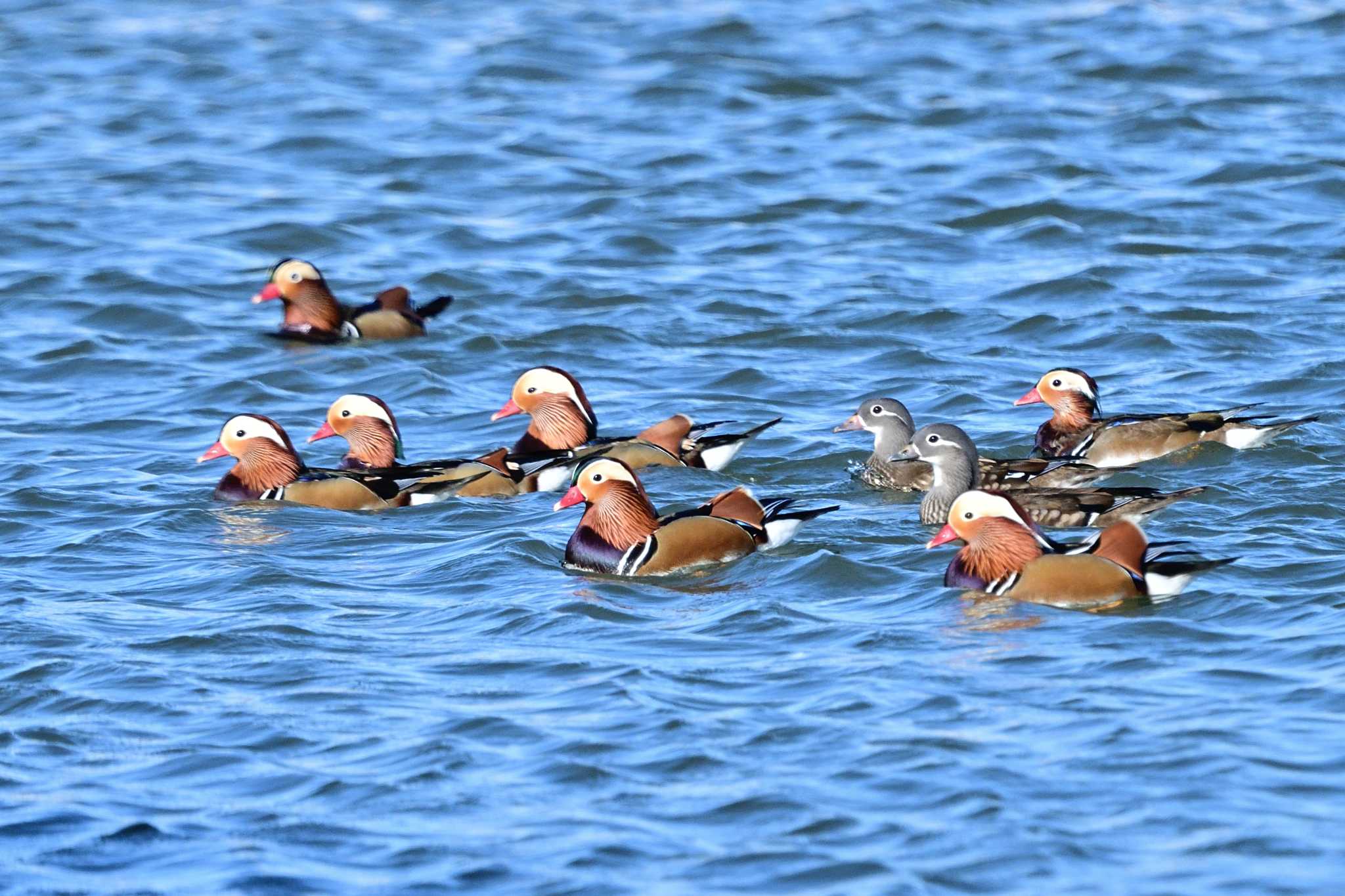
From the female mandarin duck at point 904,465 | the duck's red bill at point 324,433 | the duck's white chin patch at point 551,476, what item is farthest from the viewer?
the duck's red bill at point 324,433

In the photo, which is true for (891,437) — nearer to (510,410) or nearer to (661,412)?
(661,412)

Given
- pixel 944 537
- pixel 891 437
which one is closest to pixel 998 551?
pixel 944 537

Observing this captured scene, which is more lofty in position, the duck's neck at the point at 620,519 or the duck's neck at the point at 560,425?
the duck's neck at the point at 620,519

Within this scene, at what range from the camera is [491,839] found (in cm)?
694

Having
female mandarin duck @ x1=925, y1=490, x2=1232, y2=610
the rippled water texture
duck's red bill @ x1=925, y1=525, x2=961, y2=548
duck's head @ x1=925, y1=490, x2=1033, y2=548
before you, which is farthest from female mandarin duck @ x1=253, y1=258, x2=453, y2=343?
female mandarin duck @ x1=925, y1=490, x2=1232, y2=610

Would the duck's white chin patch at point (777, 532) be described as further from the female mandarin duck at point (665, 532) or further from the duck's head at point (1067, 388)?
the duck's head at point (1067, 388)

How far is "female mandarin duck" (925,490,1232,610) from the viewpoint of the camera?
356 inches

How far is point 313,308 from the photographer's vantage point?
1627 cm

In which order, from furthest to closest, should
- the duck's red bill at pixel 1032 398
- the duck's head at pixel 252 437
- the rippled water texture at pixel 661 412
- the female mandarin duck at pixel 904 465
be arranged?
the duck's red bill at pixel 1032 398 < the duck's head at pixel 252 437 < the female mandarin duck at pixel 904 465 < the rippled water texture at pixel 661 412

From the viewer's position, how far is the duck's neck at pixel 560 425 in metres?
12.8

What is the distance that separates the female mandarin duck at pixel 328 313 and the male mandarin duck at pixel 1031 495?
19.2ft

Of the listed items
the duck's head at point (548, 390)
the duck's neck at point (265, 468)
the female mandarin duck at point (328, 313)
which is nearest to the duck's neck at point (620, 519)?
the duck's neck at point (265, 468)

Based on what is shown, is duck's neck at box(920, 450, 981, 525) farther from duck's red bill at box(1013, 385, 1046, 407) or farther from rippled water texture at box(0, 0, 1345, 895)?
duck's red bill at box(1013, 385, 1046, 407)

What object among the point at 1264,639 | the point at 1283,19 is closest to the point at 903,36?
the point at 1283,19
